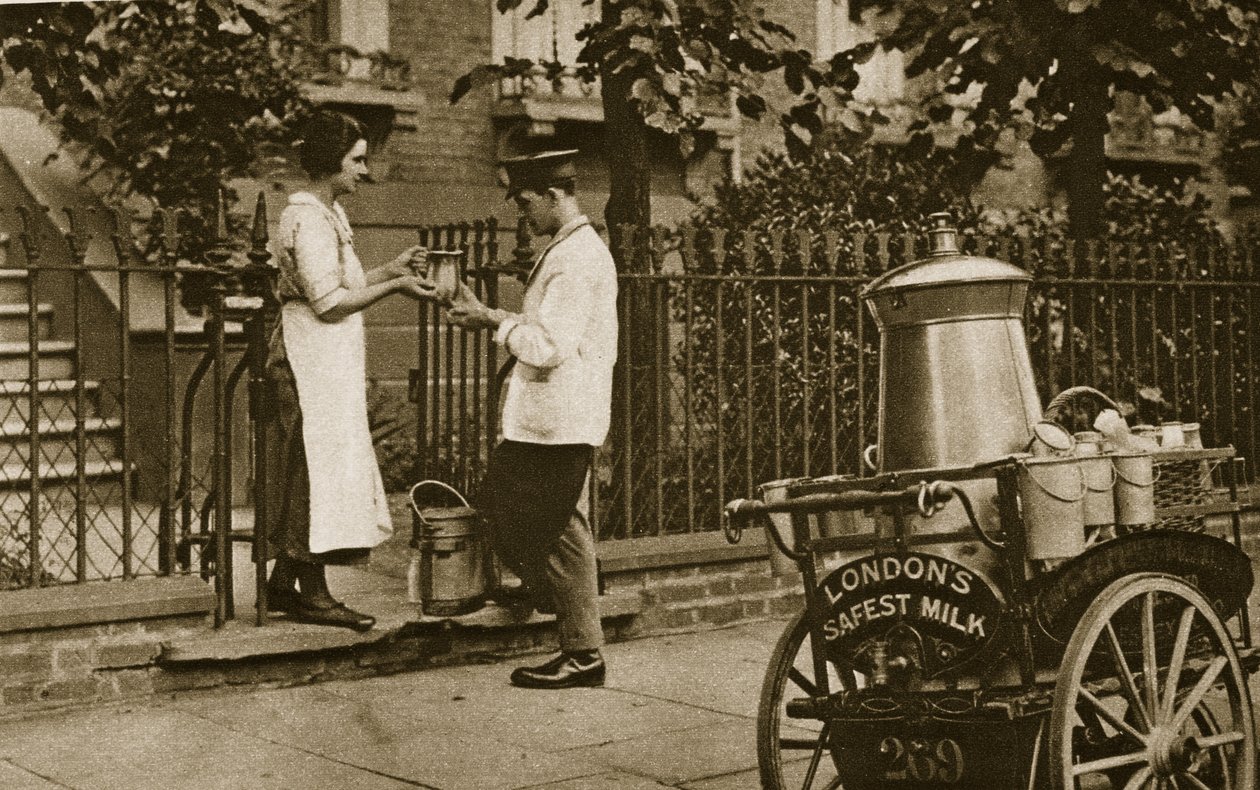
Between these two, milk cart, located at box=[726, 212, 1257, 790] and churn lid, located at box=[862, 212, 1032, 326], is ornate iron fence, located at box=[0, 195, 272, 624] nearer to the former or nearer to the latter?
milk cart, located at box=[726, 212, 1257, 790]

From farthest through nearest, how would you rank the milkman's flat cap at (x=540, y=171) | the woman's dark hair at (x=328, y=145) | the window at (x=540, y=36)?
the window at (x=540, y=36), the woman's dark hair at (x=328, y=145), the milkman's flat cap at (x=540, y=171)

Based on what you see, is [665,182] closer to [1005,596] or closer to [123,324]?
[123,324]

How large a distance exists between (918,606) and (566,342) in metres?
2.48

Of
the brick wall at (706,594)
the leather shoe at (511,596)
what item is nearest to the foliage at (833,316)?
the brick wall at (706,594)

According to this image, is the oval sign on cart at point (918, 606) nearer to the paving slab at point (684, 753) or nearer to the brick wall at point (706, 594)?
the paving slab at point (684, 753)

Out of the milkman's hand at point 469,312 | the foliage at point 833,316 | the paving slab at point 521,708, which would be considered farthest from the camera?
the foliage at point 833,316

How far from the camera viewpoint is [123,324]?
6895 mm

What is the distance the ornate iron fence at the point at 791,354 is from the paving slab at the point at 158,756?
1.91m

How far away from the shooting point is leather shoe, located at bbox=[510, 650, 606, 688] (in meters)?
7.08

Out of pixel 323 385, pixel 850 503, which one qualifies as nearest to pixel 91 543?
pixel 323 385

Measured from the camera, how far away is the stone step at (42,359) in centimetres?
1119

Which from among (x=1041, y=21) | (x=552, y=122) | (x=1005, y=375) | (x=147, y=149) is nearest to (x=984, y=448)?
(x=1005, y=375)

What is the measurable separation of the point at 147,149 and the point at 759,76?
4638 mm

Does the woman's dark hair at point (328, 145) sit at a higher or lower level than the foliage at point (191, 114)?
lower
